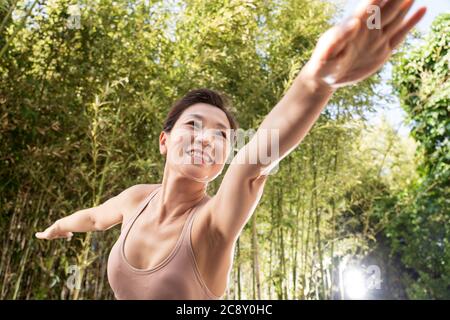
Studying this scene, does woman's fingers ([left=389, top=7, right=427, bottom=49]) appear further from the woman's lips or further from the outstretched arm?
the outstretched arm

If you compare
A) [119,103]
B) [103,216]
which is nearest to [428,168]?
[119,103]

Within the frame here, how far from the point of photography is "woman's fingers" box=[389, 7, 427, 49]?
0.48m

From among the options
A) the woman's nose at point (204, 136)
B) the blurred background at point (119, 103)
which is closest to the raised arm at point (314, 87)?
the woman's nose at point (204, 136)

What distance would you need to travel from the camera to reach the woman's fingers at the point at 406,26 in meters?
0.48

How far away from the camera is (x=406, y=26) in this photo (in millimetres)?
482

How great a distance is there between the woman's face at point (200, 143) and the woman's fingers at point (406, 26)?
0.31 m

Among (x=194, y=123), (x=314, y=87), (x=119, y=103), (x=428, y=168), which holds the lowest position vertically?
(x=314, y=87)

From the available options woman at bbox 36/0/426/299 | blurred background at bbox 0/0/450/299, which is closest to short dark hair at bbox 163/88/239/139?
woman at bbox 36/0/426/299

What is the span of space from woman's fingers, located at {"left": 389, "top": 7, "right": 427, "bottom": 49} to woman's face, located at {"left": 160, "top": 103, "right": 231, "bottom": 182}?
312 mm

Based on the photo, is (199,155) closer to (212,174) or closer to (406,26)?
(212,174)

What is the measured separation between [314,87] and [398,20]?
10 centimetres

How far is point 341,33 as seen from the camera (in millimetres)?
464
